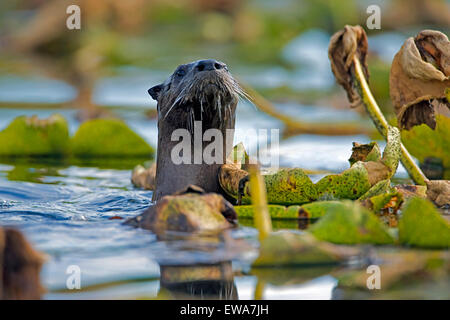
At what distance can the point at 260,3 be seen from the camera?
695 inches

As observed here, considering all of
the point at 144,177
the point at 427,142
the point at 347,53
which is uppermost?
the point at 347,53

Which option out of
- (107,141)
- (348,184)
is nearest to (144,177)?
(107,141)

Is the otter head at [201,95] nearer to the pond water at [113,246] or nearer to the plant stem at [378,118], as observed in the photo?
the pond water at [113,246]

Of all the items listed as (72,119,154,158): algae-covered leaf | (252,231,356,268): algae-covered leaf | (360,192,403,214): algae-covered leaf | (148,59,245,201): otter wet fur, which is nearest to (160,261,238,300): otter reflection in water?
(252,231,356,268): algae-covered leaf

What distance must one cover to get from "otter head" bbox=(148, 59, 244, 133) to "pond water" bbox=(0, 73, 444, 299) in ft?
2.13

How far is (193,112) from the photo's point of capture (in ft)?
14.4

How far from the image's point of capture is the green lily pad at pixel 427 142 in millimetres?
5203

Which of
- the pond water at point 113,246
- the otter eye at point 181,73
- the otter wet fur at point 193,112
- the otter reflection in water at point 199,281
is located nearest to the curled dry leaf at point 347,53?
the otter wet fur at point 193,112

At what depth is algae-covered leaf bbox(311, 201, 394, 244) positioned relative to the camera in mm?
3170

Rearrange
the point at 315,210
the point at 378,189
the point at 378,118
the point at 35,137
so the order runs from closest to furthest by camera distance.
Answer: the point at 315,210, the point at 378,189, the point at 378,118, the point at 35,137

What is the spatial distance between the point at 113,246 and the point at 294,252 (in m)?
0.89

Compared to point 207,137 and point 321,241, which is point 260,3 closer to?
point 207,137

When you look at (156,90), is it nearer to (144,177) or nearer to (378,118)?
(144,177)

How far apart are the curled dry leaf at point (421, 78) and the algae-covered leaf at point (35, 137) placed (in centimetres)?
313
